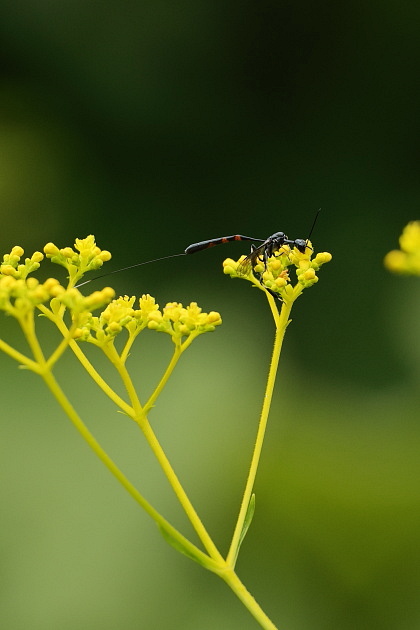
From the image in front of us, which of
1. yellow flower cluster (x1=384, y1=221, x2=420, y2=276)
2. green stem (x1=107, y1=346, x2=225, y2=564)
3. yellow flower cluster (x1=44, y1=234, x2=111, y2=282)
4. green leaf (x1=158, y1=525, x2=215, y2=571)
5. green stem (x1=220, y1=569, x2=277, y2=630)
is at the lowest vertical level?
green stem (x1=220, y1=569, x2=277, y2=630)

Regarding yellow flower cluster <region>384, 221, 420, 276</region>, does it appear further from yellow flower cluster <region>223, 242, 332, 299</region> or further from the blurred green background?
the blurred green background

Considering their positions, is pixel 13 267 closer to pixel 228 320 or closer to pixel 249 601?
pixel 249 601

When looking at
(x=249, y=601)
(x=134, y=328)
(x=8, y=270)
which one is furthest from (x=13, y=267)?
(x=249, y=601)

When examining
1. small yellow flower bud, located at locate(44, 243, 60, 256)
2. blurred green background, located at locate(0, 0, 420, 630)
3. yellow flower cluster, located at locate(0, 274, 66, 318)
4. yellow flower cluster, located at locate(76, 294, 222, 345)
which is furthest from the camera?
blurred green background, located at locate(0, 0, 420, 630)

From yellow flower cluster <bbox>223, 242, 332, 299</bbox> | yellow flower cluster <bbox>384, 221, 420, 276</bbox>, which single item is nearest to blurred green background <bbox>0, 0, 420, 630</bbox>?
yellow flower cluster <bbox>223, 242, 332, 299</bbox>

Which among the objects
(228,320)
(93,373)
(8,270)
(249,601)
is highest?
(228,320)

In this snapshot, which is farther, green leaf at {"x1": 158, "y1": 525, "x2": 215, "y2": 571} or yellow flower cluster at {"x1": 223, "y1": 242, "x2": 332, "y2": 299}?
yellow flower cluster at {"x1": 223, "y1": 242, "x2": 332, "y2": 299}

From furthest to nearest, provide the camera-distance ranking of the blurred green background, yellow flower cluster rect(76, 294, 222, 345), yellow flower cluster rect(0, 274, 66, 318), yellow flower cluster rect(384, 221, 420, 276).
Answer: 1. the blurred green background
2. yellow flower cluster rect(76, 294, 222, 345)
3. yellow flower cluster rect(0, 274, 66, 318)
4. yellow flower cluster rect(384, 221, 420, 276)

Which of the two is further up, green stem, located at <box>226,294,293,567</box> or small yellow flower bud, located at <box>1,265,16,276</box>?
small yellow flower bud, located at <box>1,265,16,276</box>
